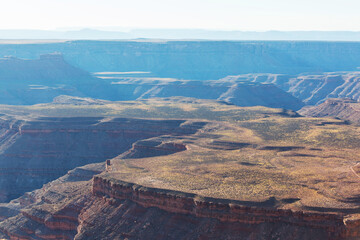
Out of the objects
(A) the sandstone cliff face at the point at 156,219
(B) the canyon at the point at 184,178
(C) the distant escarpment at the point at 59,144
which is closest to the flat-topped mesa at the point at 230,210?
(A) the sandstone cliff face at the point at 156,219

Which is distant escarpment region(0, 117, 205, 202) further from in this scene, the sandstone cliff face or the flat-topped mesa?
the flat-topped mesa

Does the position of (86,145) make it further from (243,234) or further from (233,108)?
(243,234)

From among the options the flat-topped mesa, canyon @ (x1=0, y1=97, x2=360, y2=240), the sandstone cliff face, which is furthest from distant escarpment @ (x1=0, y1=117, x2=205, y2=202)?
the flat-topped mesa

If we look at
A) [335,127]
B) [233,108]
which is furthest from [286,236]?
[233,108]

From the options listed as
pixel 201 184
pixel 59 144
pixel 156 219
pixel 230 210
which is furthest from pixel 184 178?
pixel 59 144

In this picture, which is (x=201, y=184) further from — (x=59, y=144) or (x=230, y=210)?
(x=59, y=144)

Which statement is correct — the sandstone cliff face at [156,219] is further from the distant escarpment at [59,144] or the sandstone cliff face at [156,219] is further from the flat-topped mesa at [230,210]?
the distant escarpment at [59,144]

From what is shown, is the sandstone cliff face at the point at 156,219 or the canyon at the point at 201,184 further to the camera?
the canyon at the point at 201,184
